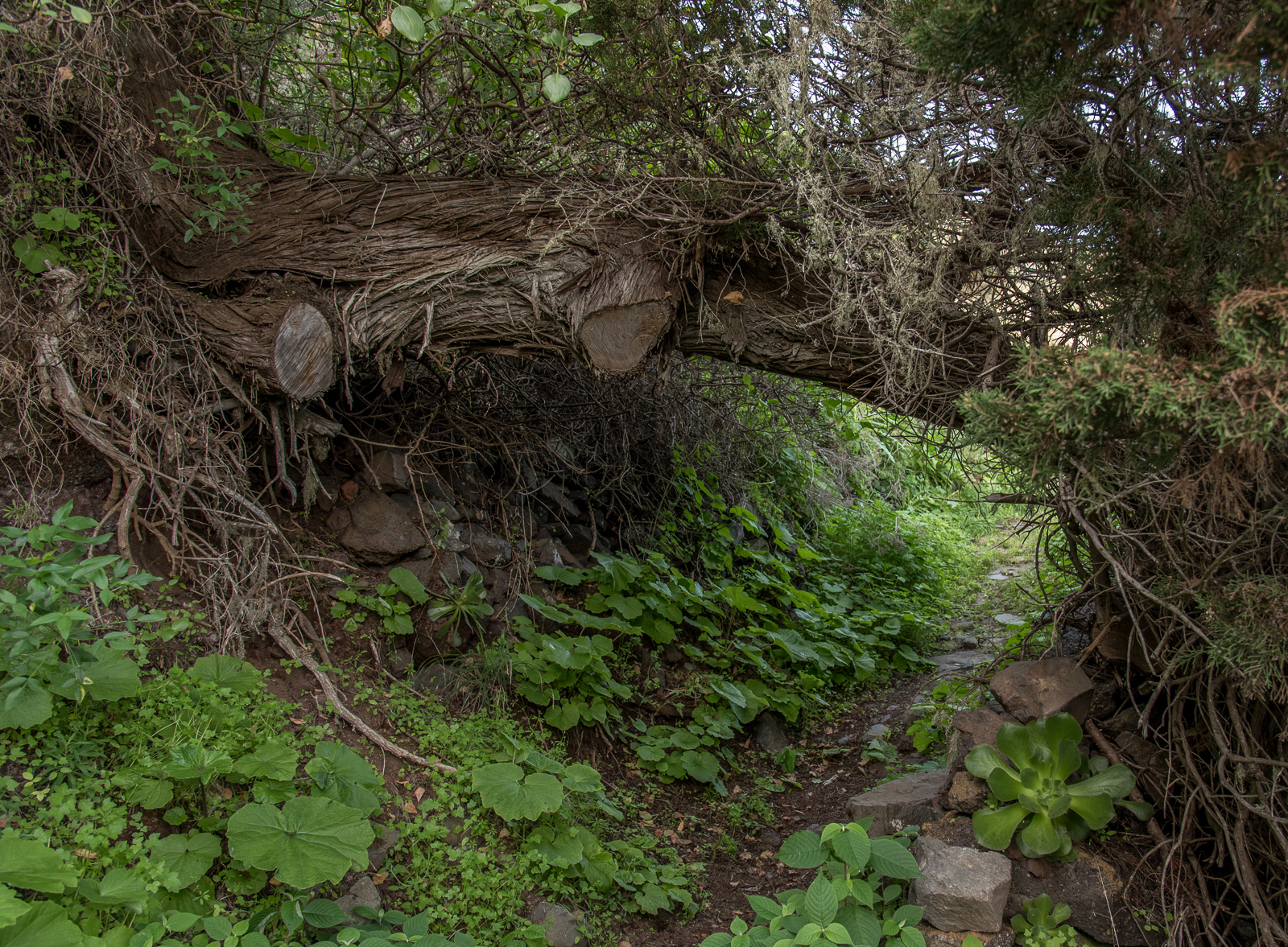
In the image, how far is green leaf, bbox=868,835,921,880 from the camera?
2.92m

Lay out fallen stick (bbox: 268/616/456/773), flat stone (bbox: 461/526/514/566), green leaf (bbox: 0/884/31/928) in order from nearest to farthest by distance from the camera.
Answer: green leaf (bbox: 0/884/31/928) < fallen stick (bbox: 268/616/456/773) < flat stone (bbox: 461/526/514/566)

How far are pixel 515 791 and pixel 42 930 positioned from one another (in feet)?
4.97

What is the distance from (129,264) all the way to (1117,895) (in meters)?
4.70

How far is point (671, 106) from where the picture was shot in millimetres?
3283

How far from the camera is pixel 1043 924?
285 centimetres

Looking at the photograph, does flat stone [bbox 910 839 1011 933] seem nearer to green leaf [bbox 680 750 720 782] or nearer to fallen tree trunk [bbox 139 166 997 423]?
green leaf [bbox 680 750 720 782]

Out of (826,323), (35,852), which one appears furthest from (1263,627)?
(35,852)

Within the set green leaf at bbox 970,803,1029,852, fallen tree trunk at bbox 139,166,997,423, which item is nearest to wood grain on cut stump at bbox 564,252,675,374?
fallen tree trunk at bbox 139,166,997,423

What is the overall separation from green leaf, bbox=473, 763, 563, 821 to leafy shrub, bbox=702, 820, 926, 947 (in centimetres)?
76

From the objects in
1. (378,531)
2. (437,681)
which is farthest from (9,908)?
(378,531)

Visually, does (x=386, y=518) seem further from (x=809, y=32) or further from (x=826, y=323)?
(x=809, y=32)

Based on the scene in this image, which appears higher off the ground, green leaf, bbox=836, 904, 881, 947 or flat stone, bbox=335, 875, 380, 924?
green leaf, bbox=836, 904, 881, 947

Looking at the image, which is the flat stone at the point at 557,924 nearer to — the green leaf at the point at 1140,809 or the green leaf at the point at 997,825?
the green leaf at the point at 997,825

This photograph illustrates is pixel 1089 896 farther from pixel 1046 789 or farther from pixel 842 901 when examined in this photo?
pixel 842 901
